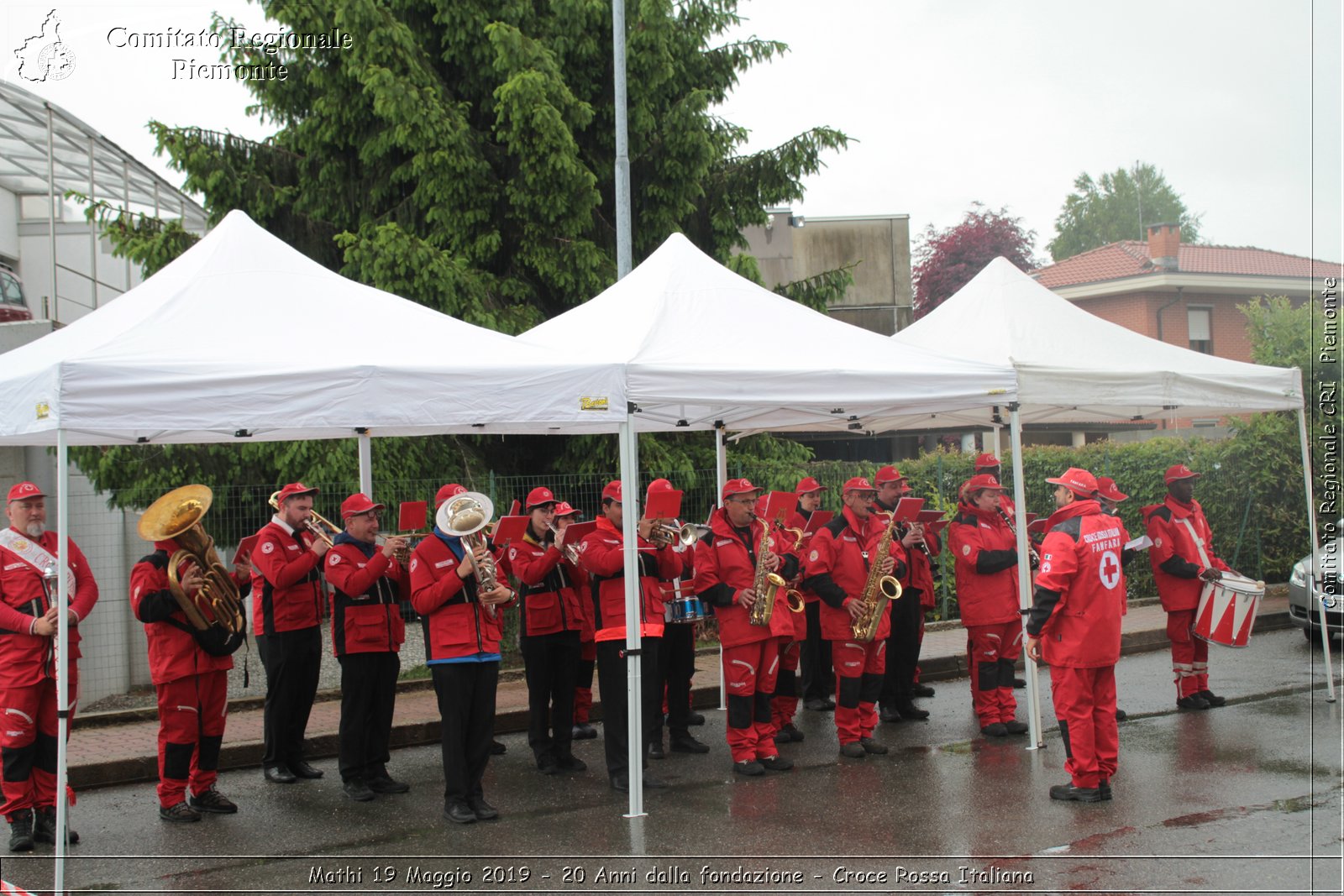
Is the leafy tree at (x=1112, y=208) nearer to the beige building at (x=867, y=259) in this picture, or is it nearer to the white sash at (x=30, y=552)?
the beige building at (x=867, y=259)

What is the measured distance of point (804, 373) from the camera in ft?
25.2

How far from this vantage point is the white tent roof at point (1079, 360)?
9.28 m

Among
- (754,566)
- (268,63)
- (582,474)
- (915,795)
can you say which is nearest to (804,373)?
(754,566)

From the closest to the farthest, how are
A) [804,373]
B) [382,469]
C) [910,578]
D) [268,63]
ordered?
[804,373]
[910,578]
[382,469]
[268,63]

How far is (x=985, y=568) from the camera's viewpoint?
8.93 metres

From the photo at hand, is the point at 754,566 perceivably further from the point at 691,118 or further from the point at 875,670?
the point at 691,118

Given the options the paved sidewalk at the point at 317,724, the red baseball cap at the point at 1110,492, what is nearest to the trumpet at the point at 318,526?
the paved sidewalk at the point at 317,724

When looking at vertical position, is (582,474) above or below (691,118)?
below

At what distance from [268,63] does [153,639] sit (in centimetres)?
893

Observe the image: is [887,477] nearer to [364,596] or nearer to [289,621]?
[364,596]

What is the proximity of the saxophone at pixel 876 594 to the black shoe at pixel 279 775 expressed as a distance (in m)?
4.14

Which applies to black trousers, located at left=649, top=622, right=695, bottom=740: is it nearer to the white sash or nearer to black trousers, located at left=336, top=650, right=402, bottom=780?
black trousers, located at left=336, top=650, right=402, bottom=780

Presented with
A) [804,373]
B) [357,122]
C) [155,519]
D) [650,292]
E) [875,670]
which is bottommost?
[875,670]

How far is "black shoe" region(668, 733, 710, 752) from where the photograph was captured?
8867 millimetres
